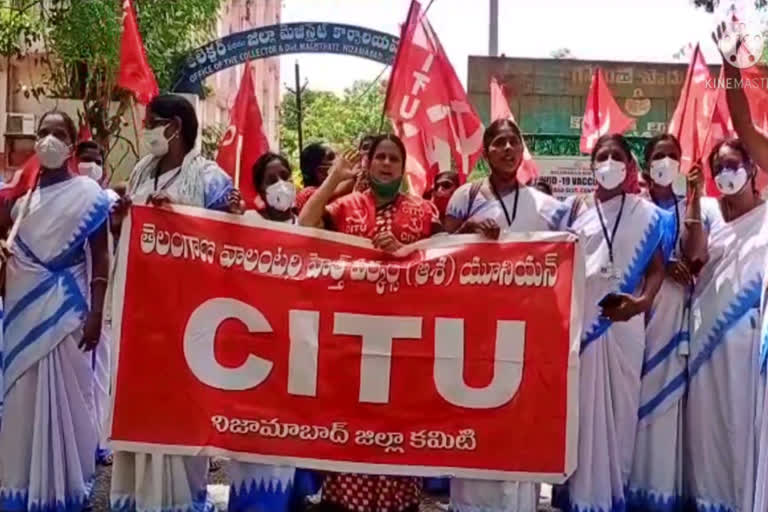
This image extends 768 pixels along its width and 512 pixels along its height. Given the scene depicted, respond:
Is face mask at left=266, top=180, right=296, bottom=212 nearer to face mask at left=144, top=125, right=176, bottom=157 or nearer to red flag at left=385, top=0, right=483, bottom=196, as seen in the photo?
face mask at left=144, top=125, right=176, bottom=157

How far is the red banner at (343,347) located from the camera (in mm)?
3811

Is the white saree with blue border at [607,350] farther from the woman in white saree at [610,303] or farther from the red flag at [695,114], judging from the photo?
the red flag at [695,114]

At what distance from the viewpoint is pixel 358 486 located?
3979 millimetres

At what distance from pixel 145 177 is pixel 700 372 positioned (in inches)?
98.3

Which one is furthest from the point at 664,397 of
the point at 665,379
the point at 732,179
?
the point at 732,179

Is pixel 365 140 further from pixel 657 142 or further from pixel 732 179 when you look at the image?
pixel 732 179

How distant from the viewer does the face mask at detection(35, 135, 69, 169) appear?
4098mm

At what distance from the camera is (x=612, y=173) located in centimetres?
414

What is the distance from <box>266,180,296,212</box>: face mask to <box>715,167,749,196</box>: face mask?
181 centimetres

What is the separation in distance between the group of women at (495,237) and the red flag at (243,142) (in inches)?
104

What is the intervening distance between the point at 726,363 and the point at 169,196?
95.4 inches

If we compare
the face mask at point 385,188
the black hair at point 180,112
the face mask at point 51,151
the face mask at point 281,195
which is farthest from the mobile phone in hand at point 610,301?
the face mask at point 51,151

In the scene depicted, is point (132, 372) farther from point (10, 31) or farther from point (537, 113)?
point (537, 113)

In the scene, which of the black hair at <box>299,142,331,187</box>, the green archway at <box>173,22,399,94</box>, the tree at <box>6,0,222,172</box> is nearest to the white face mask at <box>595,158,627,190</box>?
the black hair at <box>299,142,331,187</box>
